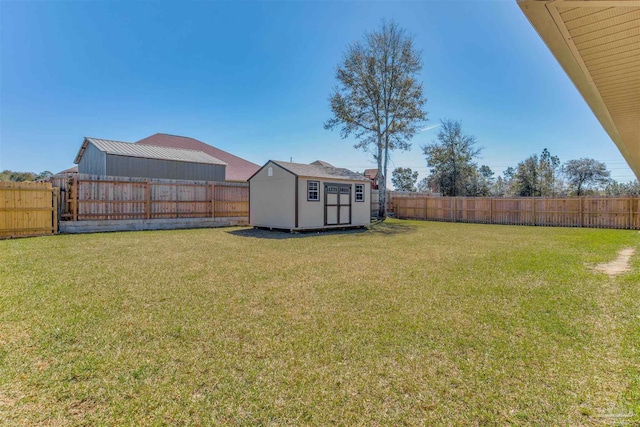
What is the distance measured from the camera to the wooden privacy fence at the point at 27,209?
26.9 ft

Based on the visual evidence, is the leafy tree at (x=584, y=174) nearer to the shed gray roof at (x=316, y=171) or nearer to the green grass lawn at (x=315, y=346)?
the shed gray roof at (x=316, y=171)

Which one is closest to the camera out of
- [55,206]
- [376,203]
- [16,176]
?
[55,206]

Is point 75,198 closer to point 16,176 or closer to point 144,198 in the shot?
point 144,198

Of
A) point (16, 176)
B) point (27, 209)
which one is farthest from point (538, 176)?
point (16, 176)

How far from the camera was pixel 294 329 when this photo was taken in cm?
274

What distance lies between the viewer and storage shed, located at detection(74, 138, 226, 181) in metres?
15.7

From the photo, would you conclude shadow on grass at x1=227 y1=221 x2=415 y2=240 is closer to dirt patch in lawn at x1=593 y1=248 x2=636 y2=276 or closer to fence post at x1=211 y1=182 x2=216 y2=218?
fence post at x1=211 y1=182 x2=216 y2=218

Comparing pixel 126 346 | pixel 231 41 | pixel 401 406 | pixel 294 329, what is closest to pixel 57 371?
pixel 126 346

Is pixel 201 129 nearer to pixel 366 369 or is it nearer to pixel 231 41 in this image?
pixel 231 41

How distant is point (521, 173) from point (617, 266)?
29.9 m

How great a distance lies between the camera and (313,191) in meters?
10.9

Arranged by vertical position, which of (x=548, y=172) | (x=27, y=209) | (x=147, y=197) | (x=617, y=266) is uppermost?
(x=548, y=172)

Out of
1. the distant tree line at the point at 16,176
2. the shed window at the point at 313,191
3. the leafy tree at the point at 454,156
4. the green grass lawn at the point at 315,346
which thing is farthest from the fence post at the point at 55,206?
the distant tree line at the point at 16,176

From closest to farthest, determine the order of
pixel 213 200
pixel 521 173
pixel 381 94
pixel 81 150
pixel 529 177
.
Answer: pixel 213 200
pixel 381 94
pixel 81 150
pixel 529 177
pixel 521 173
